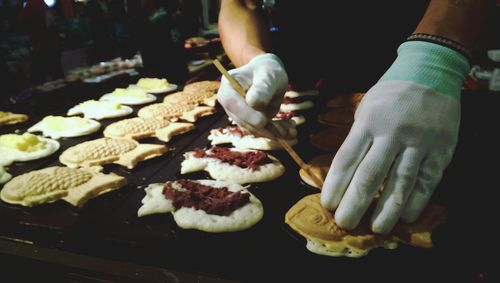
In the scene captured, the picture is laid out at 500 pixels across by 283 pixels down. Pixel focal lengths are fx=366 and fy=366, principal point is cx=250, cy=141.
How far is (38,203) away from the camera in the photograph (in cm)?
176

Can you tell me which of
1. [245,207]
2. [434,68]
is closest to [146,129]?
[245,207]

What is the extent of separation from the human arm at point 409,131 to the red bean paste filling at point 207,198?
0.43 metres

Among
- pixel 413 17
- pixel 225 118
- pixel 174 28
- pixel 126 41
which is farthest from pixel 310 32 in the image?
pixel 126 41

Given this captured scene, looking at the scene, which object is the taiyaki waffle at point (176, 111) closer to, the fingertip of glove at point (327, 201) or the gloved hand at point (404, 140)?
the fingertip of glove at point (327, 201)

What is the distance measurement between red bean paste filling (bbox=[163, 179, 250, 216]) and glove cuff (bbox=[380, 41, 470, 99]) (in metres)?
0.82

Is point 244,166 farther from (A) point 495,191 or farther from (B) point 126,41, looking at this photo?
(B) point 126,41

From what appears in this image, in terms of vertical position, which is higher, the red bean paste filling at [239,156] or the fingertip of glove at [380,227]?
the fingertip of glove at [380,227]

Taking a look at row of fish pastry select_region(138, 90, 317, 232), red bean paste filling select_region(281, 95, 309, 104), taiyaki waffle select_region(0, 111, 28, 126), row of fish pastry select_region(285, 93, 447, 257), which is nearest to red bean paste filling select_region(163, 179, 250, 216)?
row of fish pastry select_region(138, 90, 317, 232)

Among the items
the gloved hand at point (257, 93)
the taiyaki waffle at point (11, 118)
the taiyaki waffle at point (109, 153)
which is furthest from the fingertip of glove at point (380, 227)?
the taiyaki waffle at point (11, 118)

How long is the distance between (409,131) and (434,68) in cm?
26

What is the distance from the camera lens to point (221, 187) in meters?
1.79

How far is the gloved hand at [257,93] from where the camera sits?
177cm

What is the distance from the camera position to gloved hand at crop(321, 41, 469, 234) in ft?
4.27

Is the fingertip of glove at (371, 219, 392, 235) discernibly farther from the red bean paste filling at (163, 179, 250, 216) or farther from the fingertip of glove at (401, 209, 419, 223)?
the red bean paste filling at (163, 179, 250, 216)
